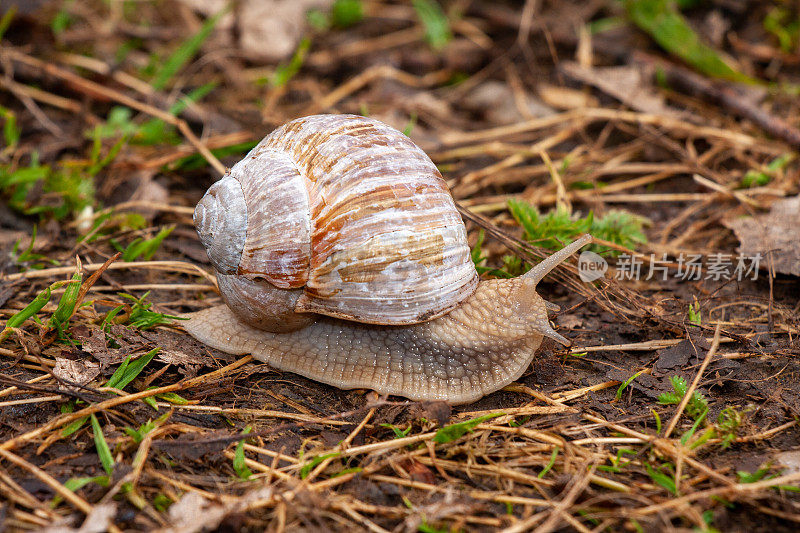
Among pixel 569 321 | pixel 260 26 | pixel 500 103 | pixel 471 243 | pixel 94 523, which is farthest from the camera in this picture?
pixel 260 26

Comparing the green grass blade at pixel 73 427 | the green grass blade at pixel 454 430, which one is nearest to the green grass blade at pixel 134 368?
the green grass blade at pixel 73 427

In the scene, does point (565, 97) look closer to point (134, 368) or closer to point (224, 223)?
point (224, 223)

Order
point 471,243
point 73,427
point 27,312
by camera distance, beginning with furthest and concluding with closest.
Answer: point 471,243 → point 27,312 → point 73,427

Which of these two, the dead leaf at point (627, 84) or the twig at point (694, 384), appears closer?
the twig at point (694, 384)

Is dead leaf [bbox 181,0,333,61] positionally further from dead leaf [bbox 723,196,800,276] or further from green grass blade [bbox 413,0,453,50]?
dead leaf [bbox 723,196,800,276]

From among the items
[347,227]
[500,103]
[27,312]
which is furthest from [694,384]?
[500,103]

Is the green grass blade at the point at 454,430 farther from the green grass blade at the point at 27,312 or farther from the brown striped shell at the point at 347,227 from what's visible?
the green grass blade at the point at 27,312

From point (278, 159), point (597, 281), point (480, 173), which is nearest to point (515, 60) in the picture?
point (480, 173)

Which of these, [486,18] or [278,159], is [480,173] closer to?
[278,159]
